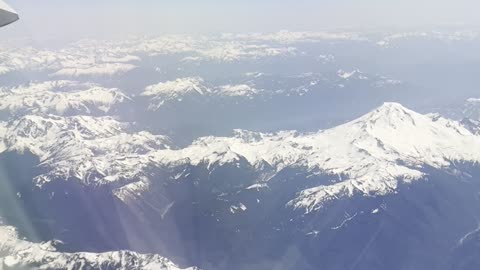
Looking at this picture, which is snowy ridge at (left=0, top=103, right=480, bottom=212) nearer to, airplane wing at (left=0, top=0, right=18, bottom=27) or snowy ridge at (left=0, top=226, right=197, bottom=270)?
snowy ridge at (left=0, top=226, right=197, bottom=270)

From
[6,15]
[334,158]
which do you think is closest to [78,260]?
[6,15]

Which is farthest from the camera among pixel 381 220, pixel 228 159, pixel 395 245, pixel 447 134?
pixel 447 134

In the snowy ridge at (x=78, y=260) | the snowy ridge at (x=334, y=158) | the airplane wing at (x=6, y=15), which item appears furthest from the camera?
the snowy ridge at (x=334, y=158)

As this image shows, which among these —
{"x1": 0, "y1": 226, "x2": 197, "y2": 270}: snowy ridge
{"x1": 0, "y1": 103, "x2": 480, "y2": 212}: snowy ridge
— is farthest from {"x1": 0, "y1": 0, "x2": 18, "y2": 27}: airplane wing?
{"x1": 0, "y1": 103, "x2": 480, "y2": 212}: snowy ridge

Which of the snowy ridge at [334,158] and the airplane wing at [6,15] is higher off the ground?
the airplane wing at [6,15]

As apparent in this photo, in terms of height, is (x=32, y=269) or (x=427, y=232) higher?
(x=32, y=269)

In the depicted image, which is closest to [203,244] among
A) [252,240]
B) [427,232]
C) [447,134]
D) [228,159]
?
[252,240]

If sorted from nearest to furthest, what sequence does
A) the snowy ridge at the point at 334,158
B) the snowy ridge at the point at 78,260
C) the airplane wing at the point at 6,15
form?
the airplane wing at the point at 6,15 < the snowy ridge at the point at 78,260 < the snowy ridge at the point at 334,158

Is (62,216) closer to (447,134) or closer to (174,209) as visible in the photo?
(174,209)

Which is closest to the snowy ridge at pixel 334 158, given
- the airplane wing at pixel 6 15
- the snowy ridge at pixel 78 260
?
the snowy ridge at pixel 78 260

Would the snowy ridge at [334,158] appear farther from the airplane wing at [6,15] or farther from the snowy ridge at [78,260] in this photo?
the airplane wing at [6,15]
